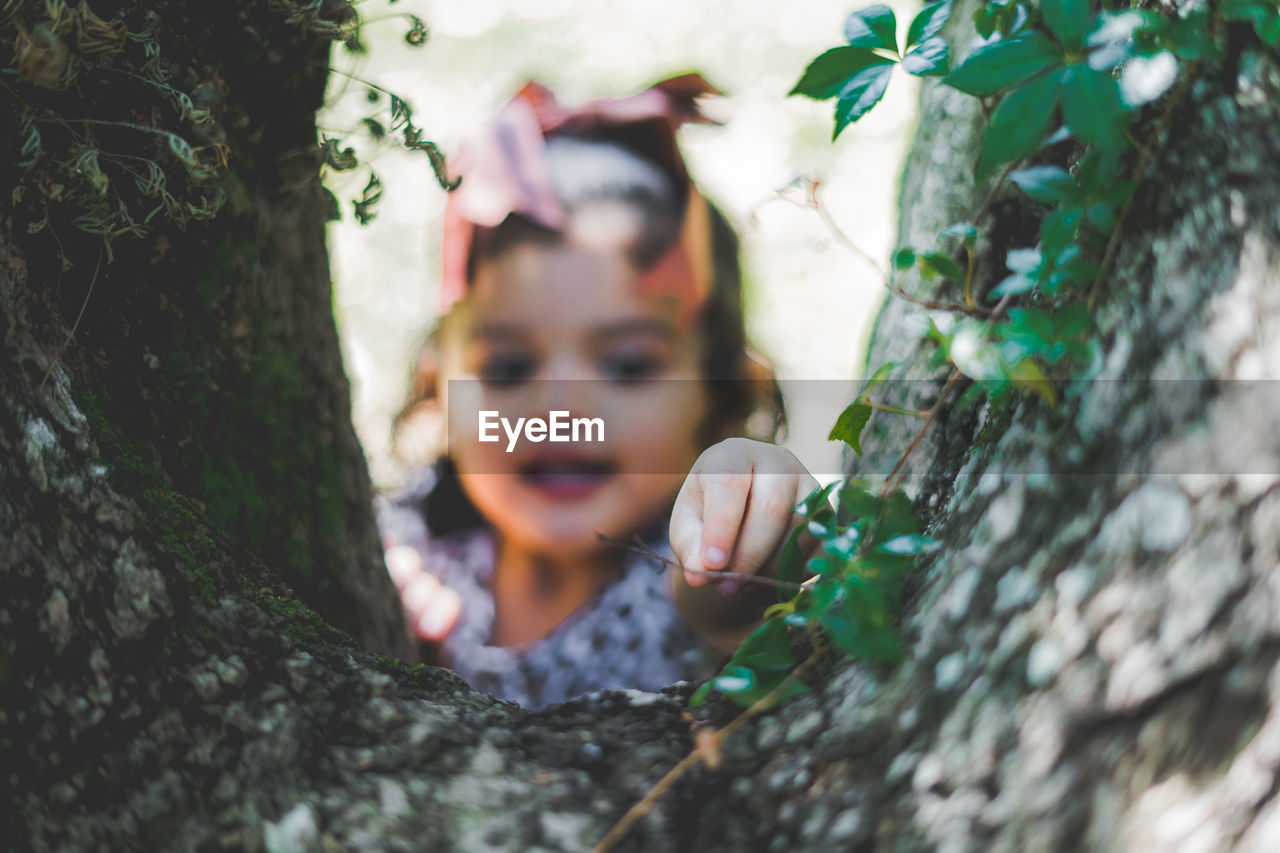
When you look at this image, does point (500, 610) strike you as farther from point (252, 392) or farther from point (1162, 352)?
point (1162, 352)

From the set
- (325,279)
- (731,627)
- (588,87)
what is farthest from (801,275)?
(325,279)

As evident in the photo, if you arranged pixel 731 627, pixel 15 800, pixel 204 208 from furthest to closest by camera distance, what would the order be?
pixel 731 627 < pixel 204 208 < pixel 15 800

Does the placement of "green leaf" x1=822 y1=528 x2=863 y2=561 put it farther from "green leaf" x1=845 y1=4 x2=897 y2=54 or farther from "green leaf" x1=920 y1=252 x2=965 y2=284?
"green leaf" x1=845 y1=4 x2=897 y2=54

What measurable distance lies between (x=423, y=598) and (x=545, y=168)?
1327 mm

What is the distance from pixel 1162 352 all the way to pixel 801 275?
440 cm

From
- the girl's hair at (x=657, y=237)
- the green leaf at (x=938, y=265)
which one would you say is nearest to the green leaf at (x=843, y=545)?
the green leaf at (x=938, y=265)

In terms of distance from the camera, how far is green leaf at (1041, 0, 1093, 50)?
0.61 metres

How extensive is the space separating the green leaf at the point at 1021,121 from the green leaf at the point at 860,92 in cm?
16

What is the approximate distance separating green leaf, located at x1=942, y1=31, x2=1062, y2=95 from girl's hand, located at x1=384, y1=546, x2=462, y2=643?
6.89ft

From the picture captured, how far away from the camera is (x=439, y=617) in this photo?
2.54m

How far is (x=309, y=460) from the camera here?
132 centimetres

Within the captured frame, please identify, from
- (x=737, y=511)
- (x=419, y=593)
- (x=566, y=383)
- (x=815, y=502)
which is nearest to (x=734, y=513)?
(x=737, y=511)

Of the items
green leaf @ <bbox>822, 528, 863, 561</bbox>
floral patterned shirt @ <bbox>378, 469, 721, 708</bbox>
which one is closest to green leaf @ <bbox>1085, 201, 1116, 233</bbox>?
green leaf @ <bbox>822, 528, 863, 561</bbox>

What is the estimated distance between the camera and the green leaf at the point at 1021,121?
0.62 m
